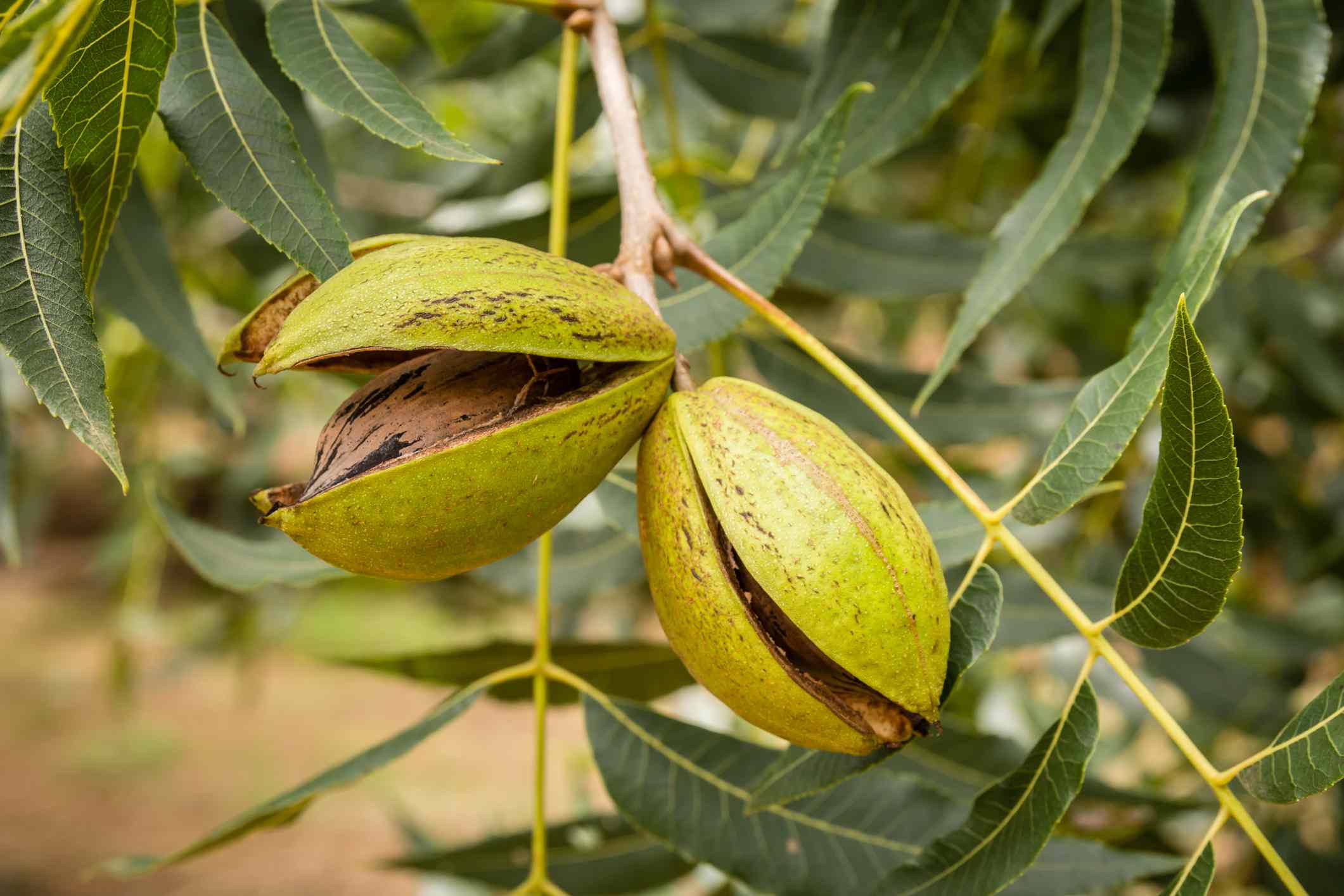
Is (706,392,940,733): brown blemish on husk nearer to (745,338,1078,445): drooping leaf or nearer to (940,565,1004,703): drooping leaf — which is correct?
(940,565,1004,703): drooping leaf

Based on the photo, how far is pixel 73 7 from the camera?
0.79 metres

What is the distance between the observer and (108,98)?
94 cm

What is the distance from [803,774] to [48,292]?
31.6 inches

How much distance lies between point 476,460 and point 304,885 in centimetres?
498

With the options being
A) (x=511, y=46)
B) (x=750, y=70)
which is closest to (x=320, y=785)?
(x=511, y=46)

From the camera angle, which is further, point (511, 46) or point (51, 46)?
point (511, 46)

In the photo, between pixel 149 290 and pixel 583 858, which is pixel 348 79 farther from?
pixel 583 858

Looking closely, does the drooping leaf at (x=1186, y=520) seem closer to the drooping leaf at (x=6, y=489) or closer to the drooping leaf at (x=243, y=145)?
the drooping leaf at (x=243, y=145)

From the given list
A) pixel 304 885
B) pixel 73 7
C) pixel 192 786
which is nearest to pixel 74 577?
pixel 192 786

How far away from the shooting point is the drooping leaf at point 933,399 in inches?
66.1

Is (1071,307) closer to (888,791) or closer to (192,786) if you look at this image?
(888,791)

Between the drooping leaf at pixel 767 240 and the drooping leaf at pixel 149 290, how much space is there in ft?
1.99

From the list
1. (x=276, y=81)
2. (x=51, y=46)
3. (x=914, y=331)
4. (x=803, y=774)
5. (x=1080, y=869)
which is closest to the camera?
(x=51, y=46)

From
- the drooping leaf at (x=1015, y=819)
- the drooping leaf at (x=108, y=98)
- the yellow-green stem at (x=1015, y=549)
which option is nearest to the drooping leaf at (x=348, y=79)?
the drooping leaf at (x=108, y=98)
